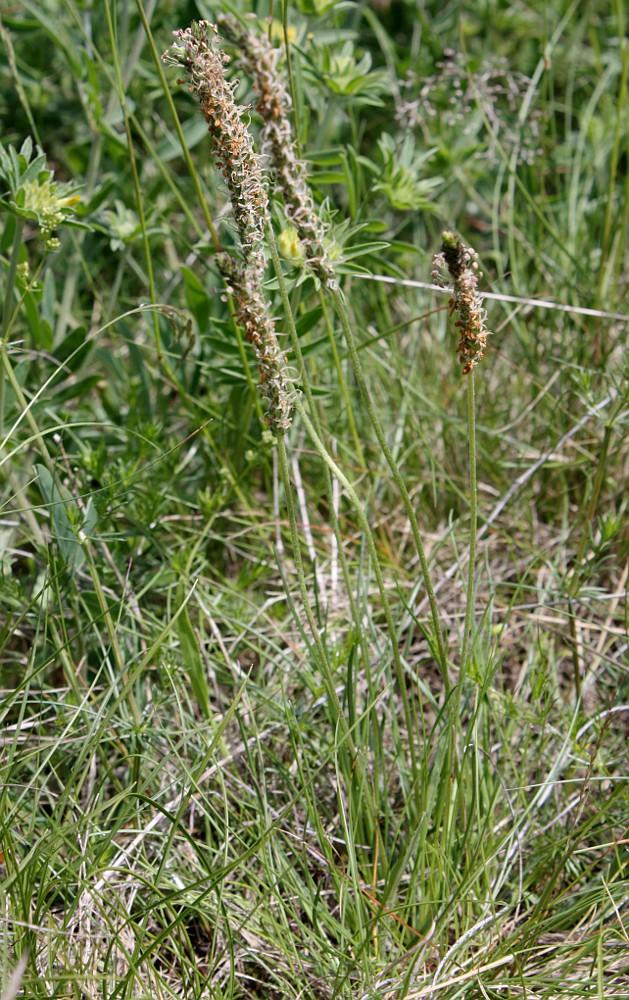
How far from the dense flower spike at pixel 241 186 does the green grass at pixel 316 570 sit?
0.17 feet

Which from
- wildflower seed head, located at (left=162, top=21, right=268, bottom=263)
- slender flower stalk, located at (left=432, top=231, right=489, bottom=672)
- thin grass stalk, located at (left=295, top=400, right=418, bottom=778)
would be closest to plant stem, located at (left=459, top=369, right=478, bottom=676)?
slender flower stalk, located at (left=432, top=231, right=489, bottom=672)

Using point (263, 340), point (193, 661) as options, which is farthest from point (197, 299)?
point (263, 340)

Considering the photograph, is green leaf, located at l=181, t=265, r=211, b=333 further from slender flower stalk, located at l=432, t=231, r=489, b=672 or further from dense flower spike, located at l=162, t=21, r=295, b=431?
slender flower stalk, located at l=432, t=231, r=489, b=672

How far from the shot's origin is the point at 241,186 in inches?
46.4

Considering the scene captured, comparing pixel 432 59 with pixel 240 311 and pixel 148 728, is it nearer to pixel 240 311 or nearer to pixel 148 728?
pixel 240 311

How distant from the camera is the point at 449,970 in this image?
4.95 feet

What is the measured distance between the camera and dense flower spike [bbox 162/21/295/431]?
1.16 metres

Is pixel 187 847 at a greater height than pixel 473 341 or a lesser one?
lesser

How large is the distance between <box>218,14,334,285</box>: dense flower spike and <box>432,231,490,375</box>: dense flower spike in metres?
0.16

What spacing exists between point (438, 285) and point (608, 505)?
1227mm

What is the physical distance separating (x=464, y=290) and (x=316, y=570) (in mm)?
867

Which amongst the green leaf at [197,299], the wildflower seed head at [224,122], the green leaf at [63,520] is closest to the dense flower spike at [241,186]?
the wildflower seed head at [224,122]

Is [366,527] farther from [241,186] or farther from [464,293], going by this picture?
[241,186]

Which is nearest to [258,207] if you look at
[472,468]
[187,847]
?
[472,468]
